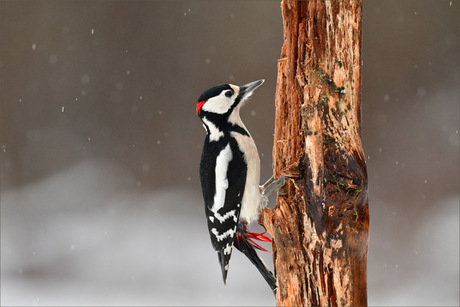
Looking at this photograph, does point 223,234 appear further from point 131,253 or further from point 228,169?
point 131,253

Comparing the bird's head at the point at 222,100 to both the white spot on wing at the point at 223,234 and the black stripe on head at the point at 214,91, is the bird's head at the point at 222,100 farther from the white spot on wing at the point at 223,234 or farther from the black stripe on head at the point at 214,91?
the white spot on wing at the point at 223,234

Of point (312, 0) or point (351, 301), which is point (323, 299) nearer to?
point (351, 301)

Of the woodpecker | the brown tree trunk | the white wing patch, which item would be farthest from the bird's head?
the brown tree trunk

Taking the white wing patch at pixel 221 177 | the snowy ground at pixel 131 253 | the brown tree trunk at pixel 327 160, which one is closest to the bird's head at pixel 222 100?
the white wing patch at pixel 221 177

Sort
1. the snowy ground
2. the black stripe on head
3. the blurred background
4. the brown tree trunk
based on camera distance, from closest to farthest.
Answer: the brown tree trunk, the black stripe on head, the snowy ground, the blurred background

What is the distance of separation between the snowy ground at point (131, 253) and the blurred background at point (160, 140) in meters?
0.01

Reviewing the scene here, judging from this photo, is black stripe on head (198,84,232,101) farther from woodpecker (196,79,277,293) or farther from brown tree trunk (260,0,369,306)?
brown tree trunk (260,0,369,306)

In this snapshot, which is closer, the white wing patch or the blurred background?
the white wing patch

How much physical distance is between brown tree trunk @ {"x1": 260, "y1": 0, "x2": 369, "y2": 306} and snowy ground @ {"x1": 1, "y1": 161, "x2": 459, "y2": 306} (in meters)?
2.10

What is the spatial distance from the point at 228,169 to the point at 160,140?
249 centimetres

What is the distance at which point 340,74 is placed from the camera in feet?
5.14

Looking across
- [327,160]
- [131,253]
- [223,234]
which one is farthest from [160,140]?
[327,160]

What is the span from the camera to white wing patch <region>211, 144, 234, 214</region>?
1917mm

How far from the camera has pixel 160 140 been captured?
171 inches
